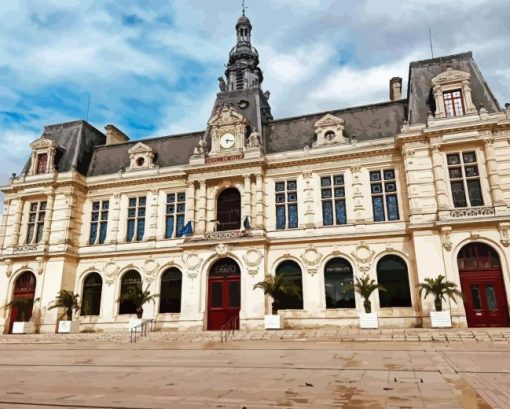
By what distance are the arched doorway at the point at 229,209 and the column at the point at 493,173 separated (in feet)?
46.7

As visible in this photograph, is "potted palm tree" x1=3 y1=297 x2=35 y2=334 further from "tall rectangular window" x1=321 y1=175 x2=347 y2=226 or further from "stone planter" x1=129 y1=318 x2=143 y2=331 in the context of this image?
"tall rectangular window" x1=321 y1=175 x2=347 y2=226

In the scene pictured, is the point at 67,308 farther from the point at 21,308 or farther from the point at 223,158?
the point at 223,158

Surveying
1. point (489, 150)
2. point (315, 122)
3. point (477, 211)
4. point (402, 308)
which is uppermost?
point (315, 122)

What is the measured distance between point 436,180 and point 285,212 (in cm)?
873

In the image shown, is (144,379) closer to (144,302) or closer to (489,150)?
(144,302)

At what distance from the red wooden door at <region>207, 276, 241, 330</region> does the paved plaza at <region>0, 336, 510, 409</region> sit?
36.7 feet

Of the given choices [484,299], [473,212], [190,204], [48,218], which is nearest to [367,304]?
[484,299]

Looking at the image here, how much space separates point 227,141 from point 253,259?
8.28 metres

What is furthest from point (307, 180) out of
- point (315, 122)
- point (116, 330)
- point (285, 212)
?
point (116, 330)

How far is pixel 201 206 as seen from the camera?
2605cm

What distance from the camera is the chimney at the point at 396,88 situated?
28812 mm

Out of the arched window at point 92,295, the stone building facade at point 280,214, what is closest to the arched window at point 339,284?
the stone building facade at point 280,214

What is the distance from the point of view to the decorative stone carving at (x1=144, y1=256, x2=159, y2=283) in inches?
1041

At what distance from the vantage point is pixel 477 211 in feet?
68.7
